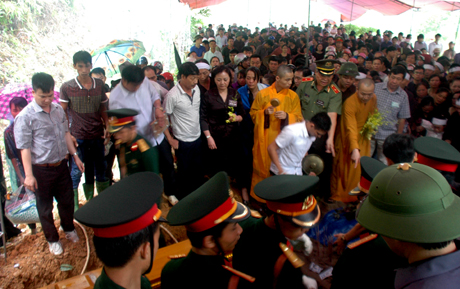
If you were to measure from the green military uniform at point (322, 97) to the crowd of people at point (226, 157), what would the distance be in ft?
0.05

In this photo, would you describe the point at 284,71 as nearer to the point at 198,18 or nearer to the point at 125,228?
the point at 125,228

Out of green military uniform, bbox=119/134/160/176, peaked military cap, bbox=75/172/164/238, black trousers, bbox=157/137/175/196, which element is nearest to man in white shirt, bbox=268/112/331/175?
green military uniform, bbox=119/134/160/176

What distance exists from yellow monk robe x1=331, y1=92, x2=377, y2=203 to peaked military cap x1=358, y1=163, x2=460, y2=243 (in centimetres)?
253

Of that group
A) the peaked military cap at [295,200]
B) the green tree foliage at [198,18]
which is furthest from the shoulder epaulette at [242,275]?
the green tree foliage at [198,18]

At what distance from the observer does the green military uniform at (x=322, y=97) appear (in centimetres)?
376

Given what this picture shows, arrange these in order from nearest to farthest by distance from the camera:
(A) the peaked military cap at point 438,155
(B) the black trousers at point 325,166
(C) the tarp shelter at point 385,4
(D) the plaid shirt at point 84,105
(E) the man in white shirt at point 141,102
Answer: (A) the peaked military cap at point 438,155 → (E) the man in white shirt at point 141,102 → (D) the plaid shirt at point 84,105 → (B) the black trousers at point 325,166 → (C) the tarp shelter at point 385,4

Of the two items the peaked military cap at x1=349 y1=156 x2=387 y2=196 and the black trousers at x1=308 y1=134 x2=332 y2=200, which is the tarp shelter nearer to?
the black trousers at x1=308 y1=134 x2=332 y2=200

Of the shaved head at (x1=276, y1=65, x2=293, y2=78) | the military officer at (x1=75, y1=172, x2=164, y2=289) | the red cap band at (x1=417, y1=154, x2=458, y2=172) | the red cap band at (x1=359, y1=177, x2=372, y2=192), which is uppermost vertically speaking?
the military officer at (x1=75, y1=172, x2=164, y2=289)

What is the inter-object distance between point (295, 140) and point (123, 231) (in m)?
2.06

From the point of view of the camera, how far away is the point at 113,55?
4977 mm

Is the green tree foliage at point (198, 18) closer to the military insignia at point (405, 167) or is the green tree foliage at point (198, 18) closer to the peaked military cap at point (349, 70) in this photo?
the peaked military cap at point (349, 70)

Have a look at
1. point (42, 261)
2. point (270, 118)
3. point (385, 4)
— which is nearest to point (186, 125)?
point (270, 118)

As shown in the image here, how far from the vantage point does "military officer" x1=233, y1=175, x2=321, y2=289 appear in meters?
1.57

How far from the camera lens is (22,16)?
248 inches
